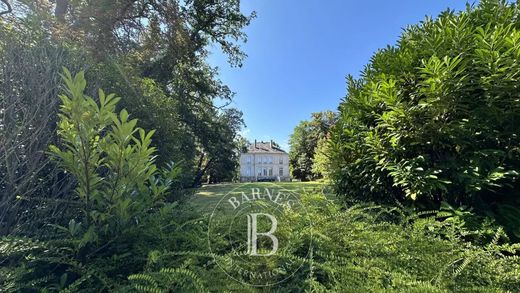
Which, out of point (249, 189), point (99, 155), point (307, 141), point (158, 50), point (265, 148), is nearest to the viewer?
point (99, 155)

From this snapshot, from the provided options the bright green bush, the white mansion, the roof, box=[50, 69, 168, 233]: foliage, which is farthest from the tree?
the roof

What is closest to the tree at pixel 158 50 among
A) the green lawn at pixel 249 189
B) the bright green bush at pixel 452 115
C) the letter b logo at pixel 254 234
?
the green lawn at pixel 249 189

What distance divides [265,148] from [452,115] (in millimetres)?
43480

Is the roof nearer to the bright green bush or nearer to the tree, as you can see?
the tree

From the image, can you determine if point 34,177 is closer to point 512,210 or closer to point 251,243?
point 251,243

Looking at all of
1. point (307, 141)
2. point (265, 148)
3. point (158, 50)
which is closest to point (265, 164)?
point (265, 148)

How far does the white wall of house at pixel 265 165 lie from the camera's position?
4288 centimetres

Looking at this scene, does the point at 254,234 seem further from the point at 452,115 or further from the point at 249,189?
the point at 452,115

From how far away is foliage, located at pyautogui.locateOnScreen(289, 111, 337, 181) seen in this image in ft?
106

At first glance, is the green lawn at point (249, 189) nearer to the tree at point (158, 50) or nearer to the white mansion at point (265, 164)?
the tree at point (158, 50)

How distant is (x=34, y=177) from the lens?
1.77 m

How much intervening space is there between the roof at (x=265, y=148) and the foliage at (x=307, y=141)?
753cm

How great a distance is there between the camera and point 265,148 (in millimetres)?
45594

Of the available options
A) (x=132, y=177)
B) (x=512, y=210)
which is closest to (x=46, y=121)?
(x=132, y=177)
